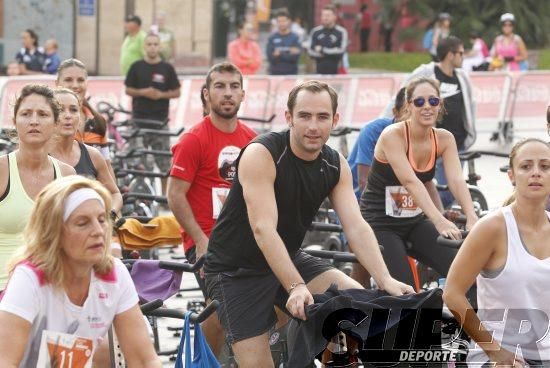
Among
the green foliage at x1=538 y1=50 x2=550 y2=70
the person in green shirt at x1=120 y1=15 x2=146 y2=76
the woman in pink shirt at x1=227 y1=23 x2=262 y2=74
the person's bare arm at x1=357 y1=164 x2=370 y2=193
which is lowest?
the green foliage at x1=538 y1=50 x2=550 y2=70

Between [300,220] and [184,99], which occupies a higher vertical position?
[300,220]

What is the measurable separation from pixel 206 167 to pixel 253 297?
5.42 feet

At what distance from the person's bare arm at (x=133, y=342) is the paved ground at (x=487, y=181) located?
4.11 metres

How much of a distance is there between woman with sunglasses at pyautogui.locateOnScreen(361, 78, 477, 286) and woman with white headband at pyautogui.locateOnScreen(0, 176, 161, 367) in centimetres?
339

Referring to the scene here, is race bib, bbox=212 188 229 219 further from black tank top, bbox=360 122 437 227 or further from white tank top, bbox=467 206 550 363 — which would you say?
white tank top, bbox=467 206 550 363

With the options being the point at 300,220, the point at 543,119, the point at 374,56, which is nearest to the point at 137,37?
the point at 543,119

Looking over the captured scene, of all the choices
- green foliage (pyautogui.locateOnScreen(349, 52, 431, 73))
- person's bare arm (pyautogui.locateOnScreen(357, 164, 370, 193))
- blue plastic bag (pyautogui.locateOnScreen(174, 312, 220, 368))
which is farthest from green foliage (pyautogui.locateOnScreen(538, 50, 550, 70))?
blue plastic bag (pyautogui.locateOnScreen(174, 312, 220, 368))

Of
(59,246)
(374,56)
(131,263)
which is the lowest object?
(374,56)

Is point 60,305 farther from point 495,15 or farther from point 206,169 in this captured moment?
point 495,15

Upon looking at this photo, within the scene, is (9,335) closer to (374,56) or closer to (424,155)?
(424,155)

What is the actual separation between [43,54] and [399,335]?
1928cm

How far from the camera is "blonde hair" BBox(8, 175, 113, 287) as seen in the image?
5.23m

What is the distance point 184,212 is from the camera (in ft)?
27.5

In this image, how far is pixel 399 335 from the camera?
6.21 meters
